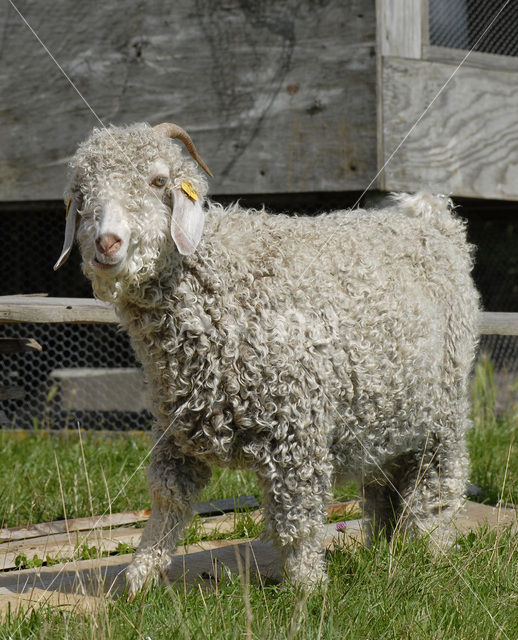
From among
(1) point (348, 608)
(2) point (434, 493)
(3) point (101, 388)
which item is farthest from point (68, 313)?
(1) point (348, 608)

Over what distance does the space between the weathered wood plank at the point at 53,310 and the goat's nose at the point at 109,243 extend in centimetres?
207

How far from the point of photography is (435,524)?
128 inches

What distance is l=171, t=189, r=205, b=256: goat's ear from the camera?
2.55 meters

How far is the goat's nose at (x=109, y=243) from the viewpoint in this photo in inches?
94.0

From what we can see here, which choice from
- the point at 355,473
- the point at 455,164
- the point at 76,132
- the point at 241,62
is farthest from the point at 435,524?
the point at 76,132

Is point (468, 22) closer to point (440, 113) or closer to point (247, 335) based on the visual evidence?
point (440, 113)

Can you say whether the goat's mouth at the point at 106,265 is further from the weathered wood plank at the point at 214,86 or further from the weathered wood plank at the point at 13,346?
the weathered wood plank at the point at 214,86

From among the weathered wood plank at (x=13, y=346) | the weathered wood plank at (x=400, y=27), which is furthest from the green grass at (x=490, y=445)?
the weathered wood plank at (x=13, y=346)

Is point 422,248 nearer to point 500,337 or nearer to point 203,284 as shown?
point 203,284

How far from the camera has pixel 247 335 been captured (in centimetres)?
268

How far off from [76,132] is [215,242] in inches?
112

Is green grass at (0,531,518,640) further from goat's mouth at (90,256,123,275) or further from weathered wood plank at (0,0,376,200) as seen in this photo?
weathered wood plank at (0,0,376,200)

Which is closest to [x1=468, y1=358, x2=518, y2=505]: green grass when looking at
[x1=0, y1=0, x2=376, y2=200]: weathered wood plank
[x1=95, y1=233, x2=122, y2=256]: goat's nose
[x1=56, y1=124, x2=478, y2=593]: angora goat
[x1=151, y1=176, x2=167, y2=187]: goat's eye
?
[x1=56, y1=124, x2=478, y2=593]: angora goat

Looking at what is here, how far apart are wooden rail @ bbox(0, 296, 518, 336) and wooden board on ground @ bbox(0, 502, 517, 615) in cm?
117
